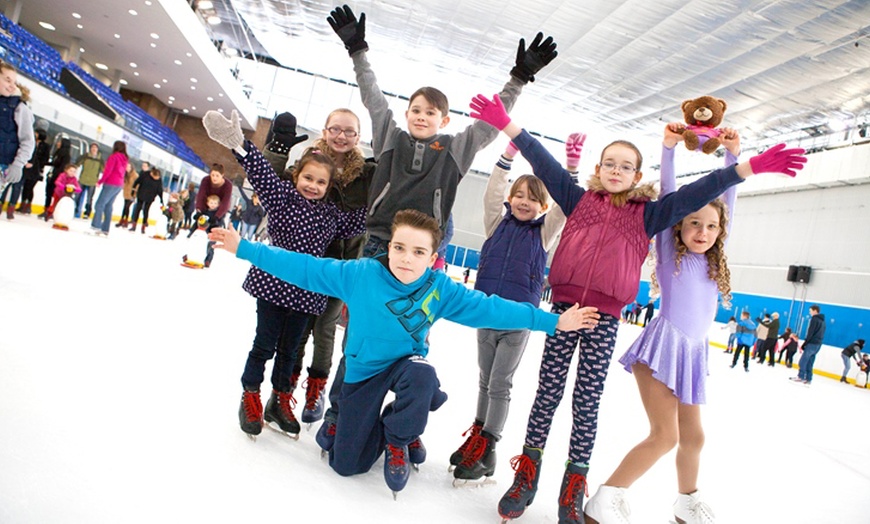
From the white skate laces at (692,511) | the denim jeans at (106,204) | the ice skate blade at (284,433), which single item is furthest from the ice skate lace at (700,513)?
the denim jeans at (106,204)

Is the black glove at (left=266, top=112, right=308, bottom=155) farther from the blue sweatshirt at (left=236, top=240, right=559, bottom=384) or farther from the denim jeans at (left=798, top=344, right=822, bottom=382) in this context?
the denim jeans at (left=798, top=344, right=822, bottom=382)

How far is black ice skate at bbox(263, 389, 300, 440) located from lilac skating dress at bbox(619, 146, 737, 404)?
1261 millimetres

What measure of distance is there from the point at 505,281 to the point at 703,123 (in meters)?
1.09

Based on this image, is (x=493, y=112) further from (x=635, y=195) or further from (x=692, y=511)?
(x=692, y=511)

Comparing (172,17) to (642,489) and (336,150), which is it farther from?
(642,489)

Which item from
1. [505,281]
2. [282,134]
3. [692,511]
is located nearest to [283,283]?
[282,134]

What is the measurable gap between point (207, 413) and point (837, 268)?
1899 centimetres

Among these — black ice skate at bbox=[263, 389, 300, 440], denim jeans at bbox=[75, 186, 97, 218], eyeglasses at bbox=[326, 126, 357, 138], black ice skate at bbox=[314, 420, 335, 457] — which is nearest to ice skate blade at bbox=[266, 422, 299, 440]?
black ice skate at bbox=[263, 389, 300, 440]

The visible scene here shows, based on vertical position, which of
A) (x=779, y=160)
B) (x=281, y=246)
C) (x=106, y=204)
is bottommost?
(x=106, y=204)

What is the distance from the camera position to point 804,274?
17.1 meters

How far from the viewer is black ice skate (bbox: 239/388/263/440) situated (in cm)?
203

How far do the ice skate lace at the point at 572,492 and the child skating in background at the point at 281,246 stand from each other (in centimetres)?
103

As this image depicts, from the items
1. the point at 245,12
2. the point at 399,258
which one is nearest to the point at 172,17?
the point at 245,12

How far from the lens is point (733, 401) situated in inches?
228
